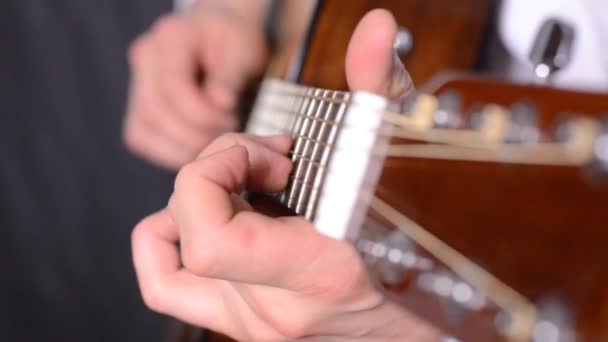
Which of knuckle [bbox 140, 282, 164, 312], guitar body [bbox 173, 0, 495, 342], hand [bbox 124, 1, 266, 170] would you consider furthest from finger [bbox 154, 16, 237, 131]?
knuckle [bbox 140, 282, 164, 312]

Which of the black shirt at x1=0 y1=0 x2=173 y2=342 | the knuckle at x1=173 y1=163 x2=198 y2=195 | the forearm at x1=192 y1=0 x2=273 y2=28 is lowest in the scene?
the black shirt at x1=0 y1=0 x2=173 y2=342

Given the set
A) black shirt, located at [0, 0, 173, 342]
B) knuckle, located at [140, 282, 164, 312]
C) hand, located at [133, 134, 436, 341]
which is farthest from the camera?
black shirt, located at [0, 0, 173, 342]

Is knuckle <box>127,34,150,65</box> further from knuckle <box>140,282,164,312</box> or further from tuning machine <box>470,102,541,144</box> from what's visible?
tuning machine <box>470,102,541,144</box>

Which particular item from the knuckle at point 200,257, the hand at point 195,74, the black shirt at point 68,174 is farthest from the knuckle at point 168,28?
the knuckle at point 200,257

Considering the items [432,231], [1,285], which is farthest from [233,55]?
[1,285]

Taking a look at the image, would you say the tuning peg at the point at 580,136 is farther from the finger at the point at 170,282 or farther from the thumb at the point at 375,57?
the finger at the point at 170,282

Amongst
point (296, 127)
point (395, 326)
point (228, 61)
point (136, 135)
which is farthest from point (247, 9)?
point (395, 326)

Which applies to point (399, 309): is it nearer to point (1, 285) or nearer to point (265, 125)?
point (265, 125)
